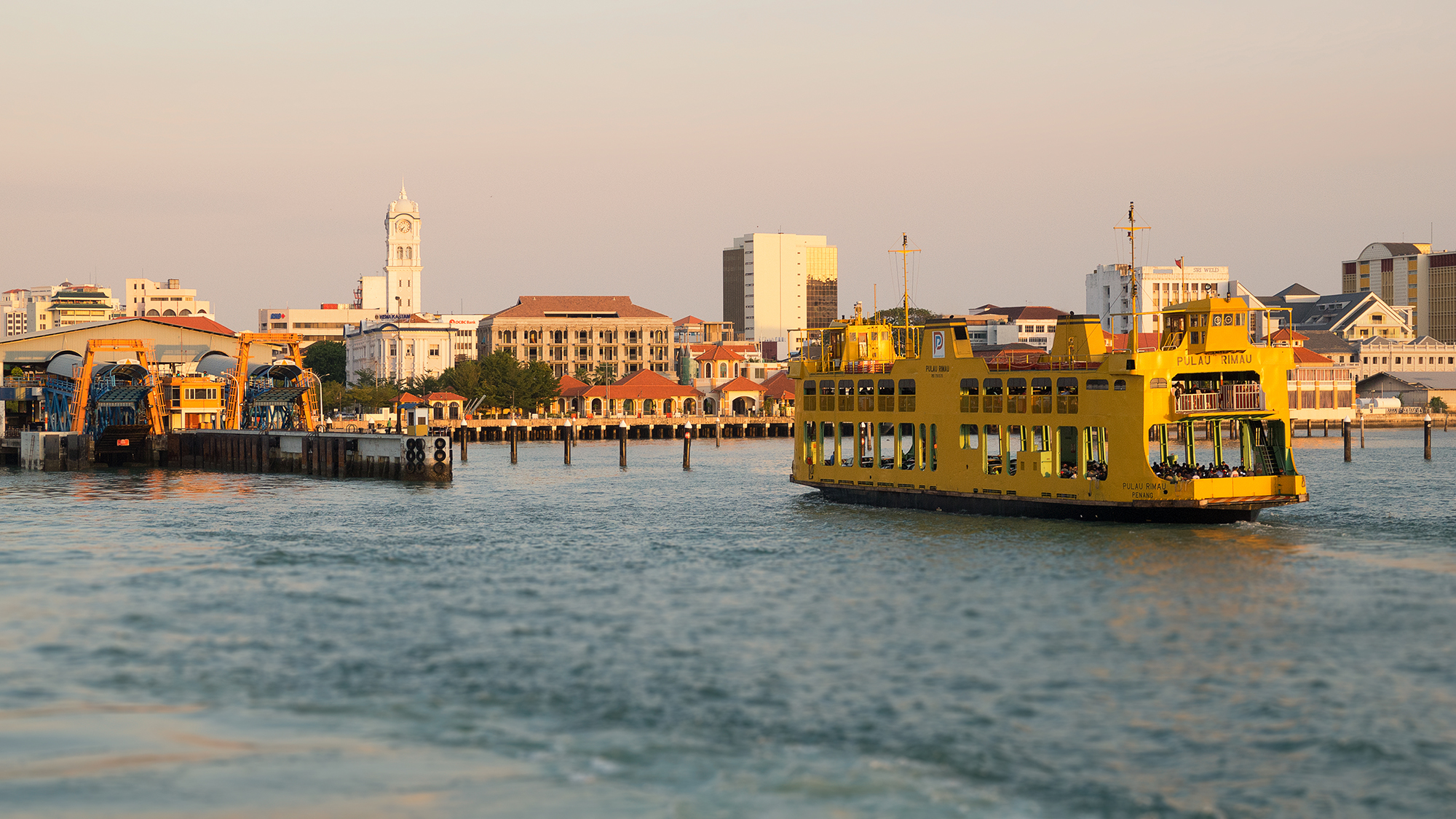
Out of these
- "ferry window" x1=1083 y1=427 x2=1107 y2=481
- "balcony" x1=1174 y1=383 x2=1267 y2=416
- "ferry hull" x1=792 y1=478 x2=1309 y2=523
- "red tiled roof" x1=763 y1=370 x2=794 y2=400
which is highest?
"red tiled roof" x1=763 y1=370 x2=794 y2=400

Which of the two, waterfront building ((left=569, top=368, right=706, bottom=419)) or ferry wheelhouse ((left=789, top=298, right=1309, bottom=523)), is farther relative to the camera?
waterfront building ((left=569, top=368, right=706, bottom=419))

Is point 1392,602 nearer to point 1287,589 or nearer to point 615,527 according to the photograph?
point 1287,589

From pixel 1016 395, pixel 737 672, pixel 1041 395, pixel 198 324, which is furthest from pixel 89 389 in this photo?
pixel 737 672

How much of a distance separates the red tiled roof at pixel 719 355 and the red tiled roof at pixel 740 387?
14.4 metres

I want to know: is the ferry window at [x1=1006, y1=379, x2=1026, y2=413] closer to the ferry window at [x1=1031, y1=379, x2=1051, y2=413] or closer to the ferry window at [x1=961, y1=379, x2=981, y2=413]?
the ferry window at [x1=1031, y1=379, x2=1051, y2=413]

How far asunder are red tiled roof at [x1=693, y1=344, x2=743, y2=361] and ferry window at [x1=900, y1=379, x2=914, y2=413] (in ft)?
434

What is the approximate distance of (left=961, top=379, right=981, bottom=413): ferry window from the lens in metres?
48.2

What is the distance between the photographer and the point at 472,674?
76.5ft

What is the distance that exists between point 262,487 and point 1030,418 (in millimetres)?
40715

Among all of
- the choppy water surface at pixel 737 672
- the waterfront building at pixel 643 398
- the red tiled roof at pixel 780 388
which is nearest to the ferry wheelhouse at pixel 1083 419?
the choppy water surface at pixel 737 672

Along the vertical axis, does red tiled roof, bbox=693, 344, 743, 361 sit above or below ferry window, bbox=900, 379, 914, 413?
above

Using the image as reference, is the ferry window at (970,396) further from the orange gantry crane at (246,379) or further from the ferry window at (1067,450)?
the orange gantry crane at (246,379)

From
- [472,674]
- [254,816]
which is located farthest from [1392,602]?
[254,816]

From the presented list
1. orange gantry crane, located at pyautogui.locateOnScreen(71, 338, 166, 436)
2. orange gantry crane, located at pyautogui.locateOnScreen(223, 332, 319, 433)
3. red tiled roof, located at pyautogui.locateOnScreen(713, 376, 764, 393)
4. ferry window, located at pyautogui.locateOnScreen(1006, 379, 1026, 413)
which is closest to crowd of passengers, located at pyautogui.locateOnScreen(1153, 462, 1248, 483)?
ferry window, located at pyautogui.locateOnScreen(1006, 379, 1026, 413)
